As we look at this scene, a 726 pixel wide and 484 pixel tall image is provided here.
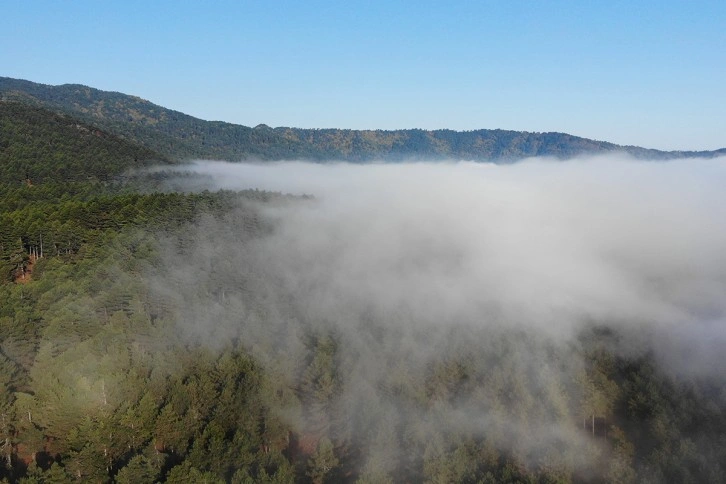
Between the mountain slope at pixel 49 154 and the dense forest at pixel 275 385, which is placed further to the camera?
the mountain slope at pixel 49 154

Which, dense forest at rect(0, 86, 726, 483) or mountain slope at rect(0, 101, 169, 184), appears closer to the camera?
dense forest at rect(0, 86, 726, 483)

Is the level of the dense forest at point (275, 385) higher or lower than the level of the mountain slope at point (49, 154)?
lower

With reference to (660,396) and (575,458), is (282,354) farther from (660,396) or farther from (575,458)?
(660,396)

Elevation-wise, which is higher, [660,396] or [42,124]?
[42,124]

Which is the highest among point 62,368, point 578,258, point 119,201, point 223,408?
point 119,201

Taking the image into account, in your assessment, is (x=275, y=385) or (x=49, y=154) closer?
(x=275, y=385)

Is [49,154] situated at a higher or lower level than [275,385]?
higher

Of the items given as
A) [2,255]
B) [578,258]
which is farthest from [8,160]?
[578,258]

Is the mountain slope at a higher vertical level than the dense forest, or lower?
higher
